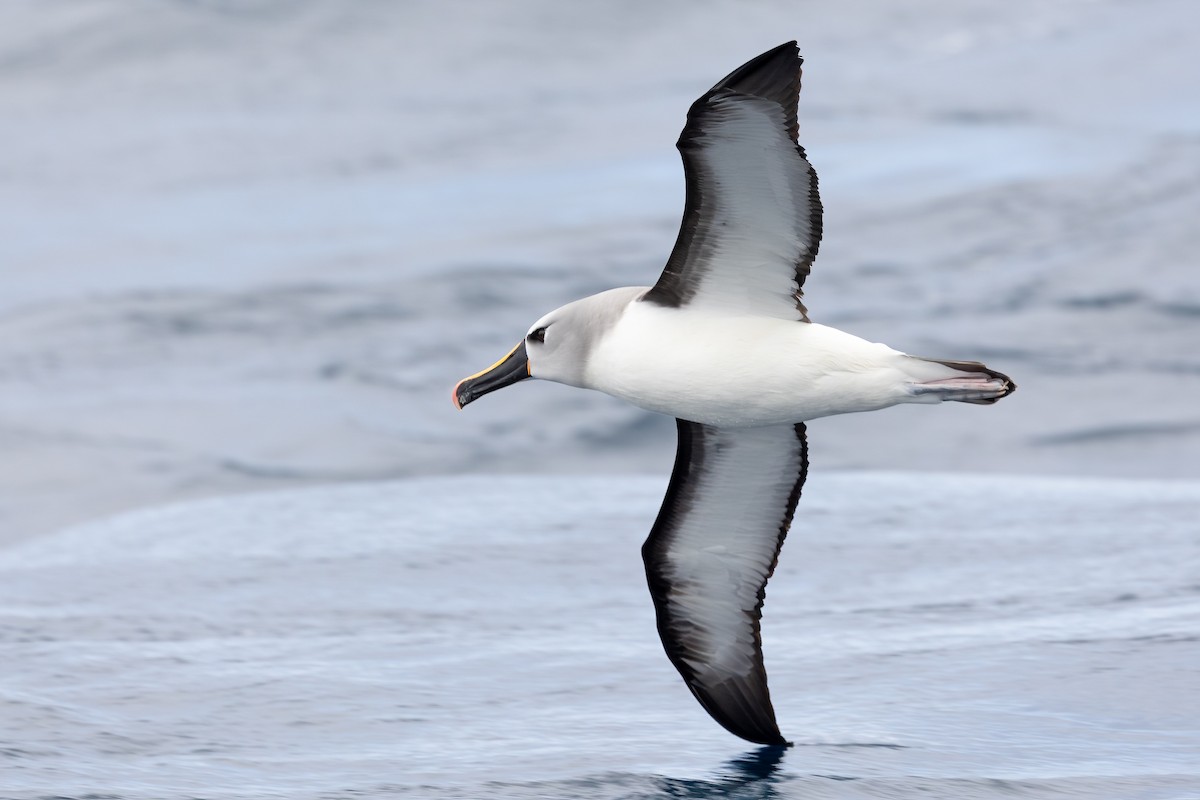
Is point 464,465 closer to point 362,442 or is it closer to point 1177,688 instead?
point 362,442

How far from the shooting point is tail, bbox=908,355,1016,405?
26.2ft

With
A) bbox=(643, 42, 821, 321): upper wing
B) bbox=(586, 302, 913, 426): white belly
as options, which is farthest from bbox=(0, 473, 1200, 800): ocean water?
bbox=(643, 42, 821, 321): upper wing

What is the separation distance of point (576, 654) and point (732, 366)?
4.31 meters

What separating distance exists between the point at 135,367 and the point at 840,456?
12.6 m

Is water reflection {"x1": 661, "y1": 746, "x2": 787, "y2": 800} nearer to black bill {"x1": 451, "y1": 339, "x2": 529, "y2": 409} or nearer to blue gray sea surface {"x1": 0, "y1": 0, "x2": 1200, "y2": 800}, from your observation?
blue gray sea surface {"x1": 0, "y1": 0, "x2": 1200, "y2": 800}

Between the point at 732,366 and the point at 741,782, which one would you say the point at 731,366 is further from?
the point at 741,782

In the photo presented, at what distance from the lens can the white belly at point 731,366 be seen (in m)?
8.43

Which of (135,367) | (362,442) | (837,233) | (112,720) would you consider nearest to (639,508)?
(362,442)

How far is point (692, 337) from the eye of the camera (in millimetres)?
8688

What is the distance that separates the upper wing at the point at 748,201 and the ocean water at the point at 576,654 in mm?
2502

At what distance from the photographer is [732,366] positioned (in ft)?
28.3

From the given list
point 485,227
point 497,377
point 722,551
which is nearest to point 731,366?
point 497,377

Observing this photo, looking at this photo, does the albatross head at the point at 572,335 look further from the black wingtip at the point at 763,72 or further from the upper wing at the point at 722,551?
the black wingtip at the point at 763,72

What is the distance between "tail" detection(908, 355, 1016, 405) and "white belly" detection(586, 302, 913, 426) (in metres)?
0.26
